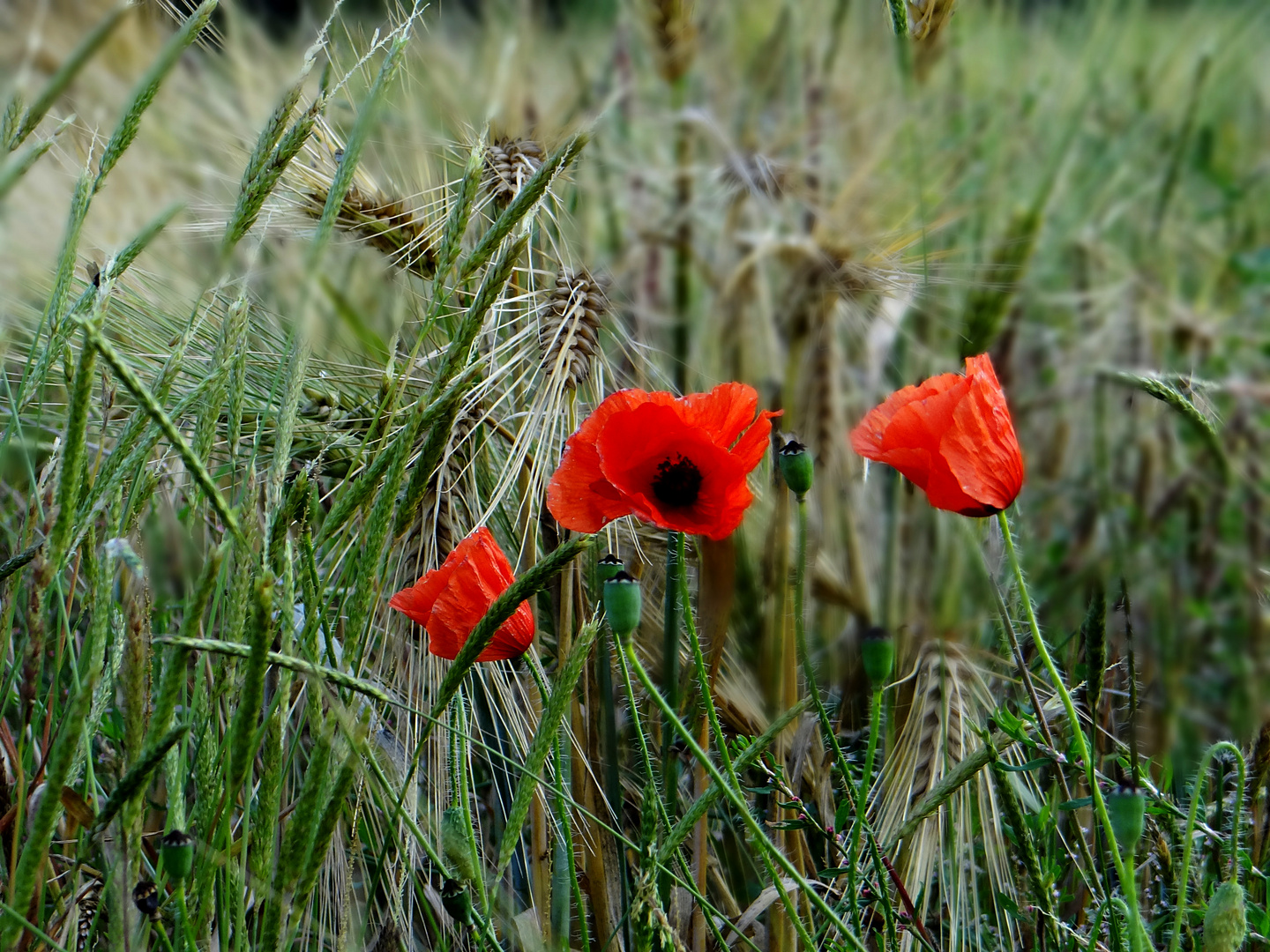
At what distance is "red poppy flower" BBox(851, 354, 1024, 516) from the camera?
2.11ft

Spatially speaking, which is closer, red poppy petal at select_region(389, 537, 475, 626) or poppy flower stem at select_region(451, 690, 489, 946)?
poppy flower stem at select_region(451, 690, 489, 946)

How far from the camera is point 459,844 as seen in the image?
1.82 ft

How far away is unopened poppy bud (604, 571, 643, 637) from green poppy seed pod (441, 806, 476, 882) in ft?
0.42

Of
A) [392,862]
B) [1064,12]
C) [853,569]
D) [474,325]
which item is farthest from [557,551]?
[1064,12]

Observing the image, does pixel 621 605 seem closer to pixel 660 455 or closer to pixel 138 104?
pixel 660 455

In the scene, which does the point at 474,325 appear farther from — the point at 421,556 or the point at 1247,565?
the point at 1247,565

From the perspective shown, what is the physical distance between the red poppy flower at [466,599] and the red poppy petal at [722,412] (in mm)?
138

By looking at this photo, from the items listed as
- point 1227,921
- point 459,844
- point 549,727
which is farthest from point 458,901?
point 1227,921

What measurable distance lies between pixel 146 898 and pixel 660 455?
0.35 metres

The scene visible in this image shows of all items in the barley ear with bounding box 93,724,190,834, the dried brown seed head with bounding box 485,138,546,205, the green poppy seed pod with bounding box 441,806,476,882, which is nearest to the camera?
the barley ear with bounding box 93,724,190,834

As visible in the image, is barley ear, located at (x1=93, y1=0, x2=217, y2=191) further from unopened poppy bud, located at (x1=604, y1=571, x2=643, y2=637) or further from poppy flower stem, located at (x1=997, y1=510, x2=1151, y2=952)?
poppy flower stem, located at (x1=997, y1=510, x2=1151, y2=952)

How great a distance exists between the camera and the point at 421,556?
87 cm

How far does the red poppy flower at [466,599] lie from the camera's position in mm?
640

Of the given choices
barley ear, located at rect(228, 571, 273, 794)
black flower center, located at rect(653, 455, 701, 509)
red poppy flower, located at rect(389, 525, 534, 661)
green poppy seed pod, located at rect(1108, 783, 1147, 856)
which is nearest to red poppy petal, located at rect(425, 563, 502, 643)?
red poppy flower, located at rect(389, 525, 534, 661)
